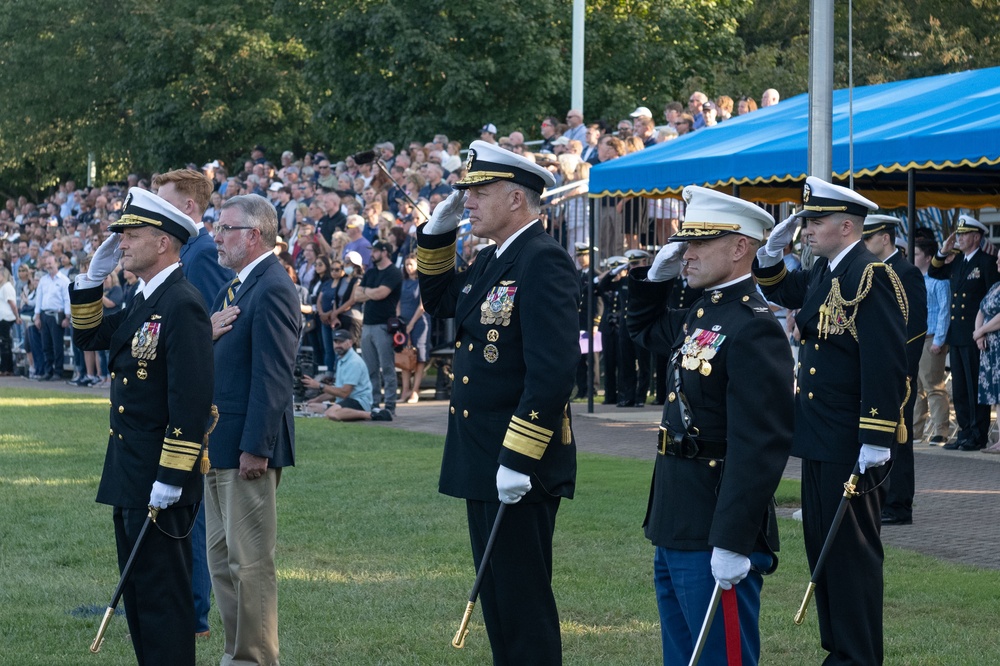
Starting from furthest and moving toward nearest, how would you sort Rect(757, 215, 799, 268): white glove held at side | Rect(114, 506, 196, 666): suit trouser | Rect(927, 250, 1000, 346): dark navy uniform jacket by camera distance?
Rect(927, 250, 1000, 346): dark navy uniform jacket < Rect(757, 215, 799, 268): white glove held at side < Rect(114, 506, 196, 666): suit trouser

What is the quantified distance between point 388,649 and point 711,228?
304 centimetres

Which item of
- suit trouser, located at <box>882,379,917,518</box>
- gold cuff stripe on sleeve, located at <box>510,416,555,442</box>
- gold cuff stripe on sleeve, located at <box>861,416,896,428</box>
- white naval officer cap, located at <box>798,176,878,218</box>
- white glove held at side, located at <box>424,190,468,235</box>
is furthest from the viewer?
suit trouser, located at <box>882,379,917,518</box>

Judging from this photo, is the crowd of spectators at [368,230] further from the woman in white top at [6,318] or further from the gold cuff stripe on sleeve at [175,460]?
the gold cuff stripe on sleeve at [175,460]

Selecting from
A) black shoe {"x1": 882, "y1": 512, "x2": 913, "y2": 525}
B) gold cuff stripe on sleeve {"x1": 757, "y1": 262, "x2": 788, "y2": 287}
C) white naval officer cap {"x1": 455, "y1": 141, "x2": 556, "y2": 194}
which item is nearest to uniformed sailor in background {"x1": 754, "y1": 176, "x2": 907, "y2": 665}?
gold cuff stripe on sleeve {"x1": 757, "y1": 262, "x2": 788, "y2": 287}

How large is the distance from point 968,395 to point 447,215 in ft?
34.0

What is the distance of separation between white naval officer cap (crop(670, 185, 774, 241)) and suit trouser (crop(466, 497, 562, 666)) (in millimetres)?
1155

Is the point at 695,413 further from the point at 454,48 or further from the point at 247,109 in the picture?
the point at 247,109

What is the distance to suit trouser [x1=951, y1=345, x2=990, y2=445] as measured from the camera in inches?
571

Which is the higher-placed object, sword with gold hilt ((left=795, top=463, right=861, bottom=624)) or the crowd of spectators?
the crowd of spectators

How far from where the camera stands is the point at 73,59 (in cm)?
4356

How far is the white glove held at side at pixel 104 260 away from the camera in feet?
20.4

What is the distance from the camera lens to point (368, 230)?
70.0ft

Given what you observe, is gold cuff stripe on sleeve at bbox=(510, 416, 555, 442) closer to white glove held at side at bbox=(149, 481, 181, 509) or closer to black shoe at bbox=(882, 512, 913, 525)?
white glove held at side at bbox=(149, 481, 181, 509)

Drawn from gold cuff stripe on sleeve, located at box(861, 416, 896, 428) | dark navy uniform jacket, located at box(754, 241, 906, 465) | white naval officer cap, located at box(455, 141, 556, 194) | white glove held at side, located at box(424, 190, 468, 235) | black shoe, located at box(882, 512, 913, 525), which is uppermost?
white naval officer cap, located at box(455, 141, 556, 194)
